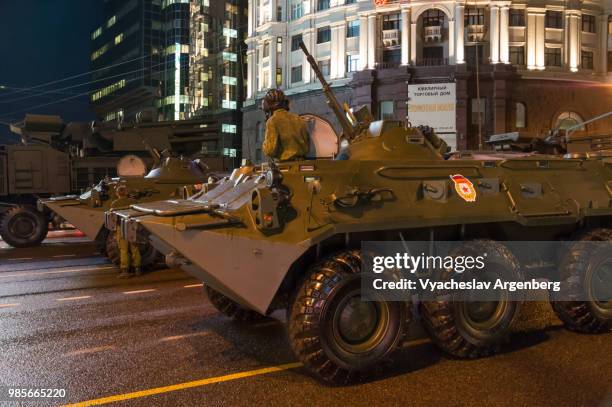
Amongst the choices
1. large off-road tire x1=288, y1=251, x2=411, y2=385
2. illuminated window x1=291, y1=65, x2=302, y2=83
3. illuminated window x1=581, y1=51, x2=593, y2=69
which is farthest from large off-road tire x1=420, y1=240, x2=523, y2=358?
illuminated window x1=291, y1=65, x2=302, y2=83

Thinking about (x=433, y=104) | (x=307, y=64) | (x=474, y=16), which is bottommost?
(x=433, y=104)

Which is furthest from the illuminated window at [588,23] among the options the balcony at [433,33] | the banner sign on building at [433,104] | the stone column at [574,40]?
the banner sign on building at [433,104]

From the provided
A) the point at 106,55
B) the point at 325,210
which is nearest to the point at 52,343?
the point at 325,210

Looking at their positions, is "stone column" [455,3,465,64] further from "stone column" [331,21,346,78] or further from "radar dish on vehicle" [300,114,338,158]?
"radar dish on vehicle" [300,114,338,158]

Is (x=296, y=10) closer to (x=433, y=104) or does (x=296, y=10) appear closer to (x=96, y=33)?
(x=433, y=104)

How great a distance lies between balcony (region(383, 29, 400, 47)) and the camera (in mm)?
43719

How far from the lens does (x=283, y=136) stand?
6.18 metres

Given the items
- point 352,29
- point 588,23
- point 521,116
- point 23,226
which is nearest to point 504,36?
point 521,116

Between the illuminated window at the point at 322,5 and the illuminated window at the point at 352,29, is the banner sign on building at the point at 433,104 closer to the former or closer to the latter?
the illuminated window at the point at 352,29

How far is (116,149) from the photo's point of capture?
19125mm

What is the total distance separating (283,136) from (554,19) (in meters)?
44.7

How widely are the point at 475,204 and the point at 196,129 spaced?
50.2 ft

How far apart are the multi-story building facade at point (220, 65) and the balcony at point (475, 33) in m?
24.9

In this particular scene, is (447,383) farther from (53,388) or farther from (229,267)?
(53,388)
